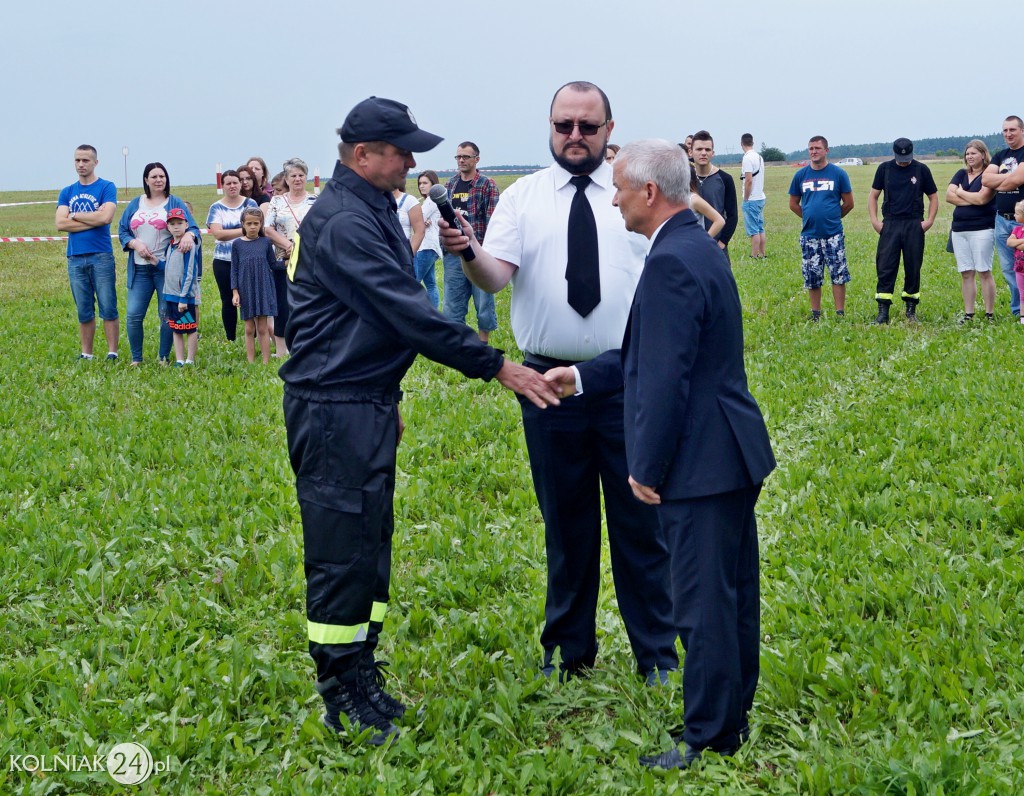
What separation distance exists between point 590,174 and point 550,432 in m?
1.17

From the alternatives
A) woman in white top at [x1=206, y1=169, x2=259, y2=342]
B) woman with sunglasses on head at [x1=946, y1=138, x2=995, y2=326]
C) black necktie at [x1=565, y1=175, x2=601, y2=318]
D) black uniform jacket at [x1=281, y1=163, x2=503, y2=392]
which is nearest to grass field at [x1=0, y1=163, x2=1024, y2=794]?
black uniform jacket at [x1=281, y1=163, x2=503, y2=392]

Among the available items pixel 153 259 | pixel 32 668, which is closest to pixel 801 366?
pixel 153 259

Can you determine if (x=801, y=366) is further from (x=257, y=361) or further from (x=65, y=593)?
(x=65, y=593)

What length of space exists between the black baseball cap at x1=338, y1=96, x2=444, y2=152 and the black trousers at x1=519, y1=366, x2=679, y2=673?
1.24m

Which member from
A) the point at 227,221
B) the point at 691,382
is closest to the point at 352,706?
the point at 691,382

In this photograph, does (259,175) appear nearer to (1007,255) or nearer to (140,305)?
(140,305)

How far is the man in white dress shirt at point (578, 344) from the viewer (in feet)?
15.4

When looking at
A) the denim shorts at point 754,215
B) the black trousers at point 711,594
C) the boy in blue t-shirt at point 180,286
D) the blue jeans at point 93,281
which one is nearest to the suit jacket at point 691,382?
the black trousers at point 711,594

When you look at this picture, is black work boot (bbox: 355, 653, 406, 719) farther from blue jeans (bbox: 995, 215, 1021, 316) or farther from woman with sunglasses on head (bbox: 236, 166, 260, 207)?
blue jeans (bbox: 995, 215, 1021, 316)

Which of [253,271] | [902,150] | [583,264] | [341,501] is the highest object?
[902,150]

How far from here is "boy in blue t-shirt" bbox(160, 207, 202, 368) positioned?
1193 cm

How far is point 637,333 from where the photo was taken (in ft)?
12.9

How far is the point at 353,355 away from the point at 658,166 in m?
1.35

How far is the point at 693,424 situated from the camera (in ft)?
12.6
